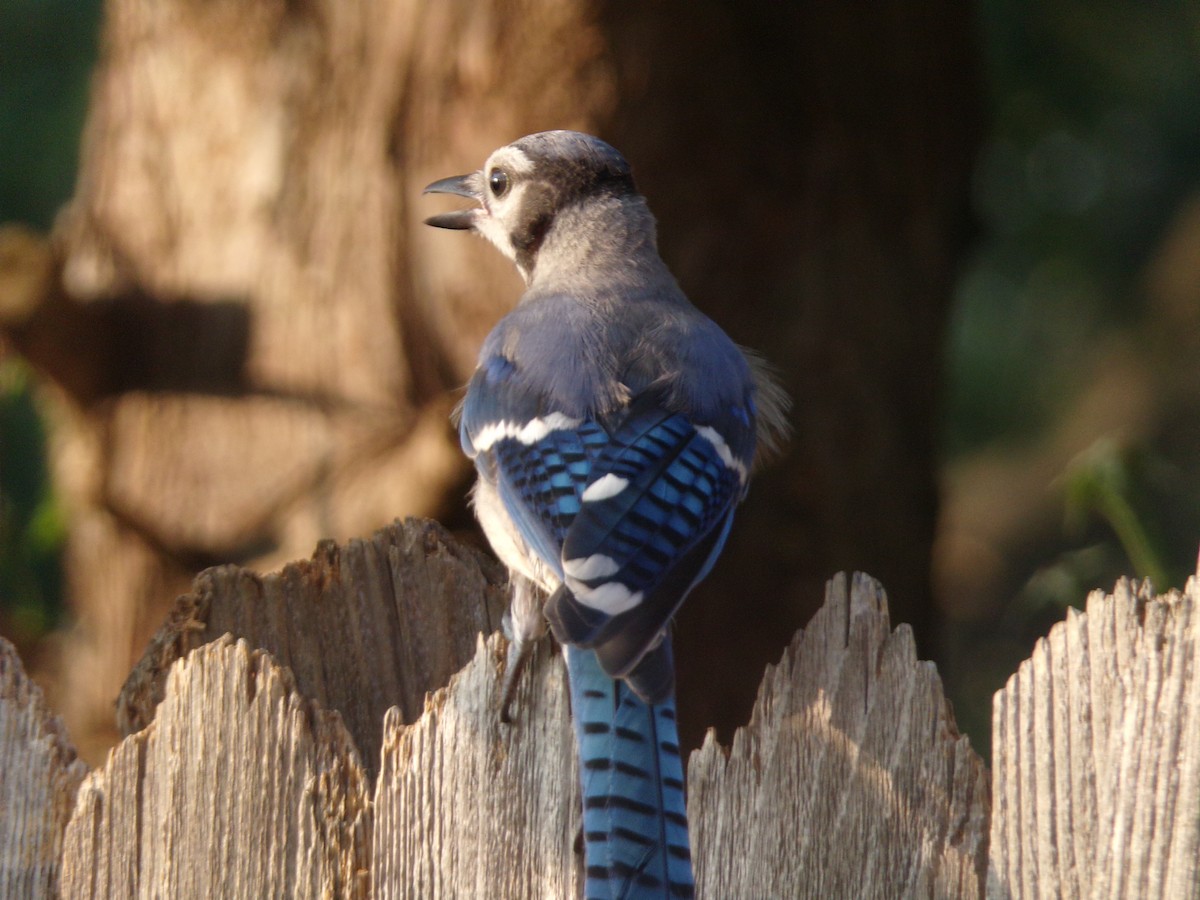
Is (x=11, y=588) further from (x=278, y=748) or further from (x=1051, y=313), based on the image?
(x=1051, y=313)

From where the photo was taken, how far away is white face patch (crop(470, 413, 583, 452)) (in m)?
1.81

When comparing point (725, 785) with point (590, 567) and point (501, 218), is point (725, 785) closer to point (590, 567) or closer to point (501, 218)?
point (590, 567)

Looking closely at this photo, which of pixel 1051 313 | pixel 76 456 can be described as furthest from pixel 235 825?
pixel 1051 313

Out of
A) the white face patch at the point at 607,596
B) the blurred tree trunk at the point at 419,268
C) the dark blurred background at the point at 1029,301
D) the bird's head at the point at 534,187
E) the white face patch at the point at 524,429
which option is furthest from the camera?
the dark blurred background at the point at 1029,301

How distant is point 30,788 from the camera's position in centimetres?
139

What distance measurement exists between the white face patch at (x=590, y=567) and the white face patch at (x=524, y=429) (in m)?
0.31

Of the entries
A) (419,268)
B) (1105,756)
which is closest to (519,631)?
(1105,756)

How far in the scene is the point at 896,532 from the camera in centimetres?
290

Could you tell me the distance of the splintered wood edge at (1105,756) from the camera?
4.00ft

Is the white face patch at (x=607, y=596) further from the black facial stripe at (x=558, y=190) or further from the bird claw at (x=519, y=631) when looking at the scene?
the black facial stripe at (x=558, y=190)

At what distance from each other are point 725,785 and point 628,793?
0.36ft

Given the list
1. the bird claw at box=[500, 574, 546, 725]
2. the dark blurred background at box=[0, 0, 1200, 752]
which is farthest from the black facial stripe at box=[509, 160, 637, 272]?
the bird claw at box=[500, 574, 546, 725]

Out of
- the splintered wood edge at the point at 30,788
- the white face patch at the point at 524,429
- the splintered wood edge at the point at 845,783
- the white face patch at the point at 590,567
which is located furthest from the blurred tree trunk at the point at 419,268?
the splintered wood edge at the point at 845,783

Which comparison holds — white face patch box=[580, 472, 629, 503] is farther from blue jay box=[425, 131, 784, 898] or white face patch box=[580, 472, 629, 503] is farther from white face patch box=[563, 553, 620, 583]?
white face patch box=[563, 553, 620, 583]
